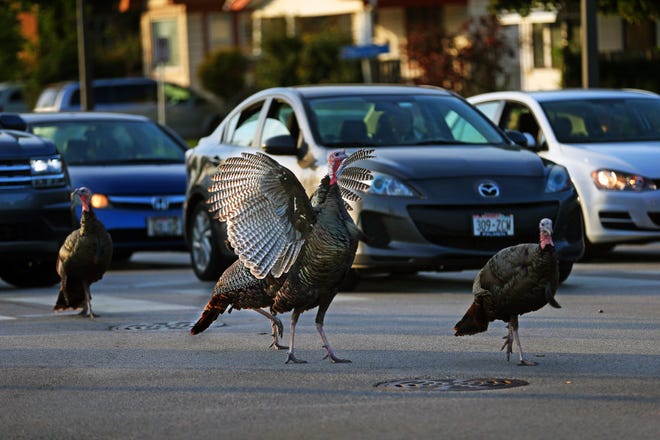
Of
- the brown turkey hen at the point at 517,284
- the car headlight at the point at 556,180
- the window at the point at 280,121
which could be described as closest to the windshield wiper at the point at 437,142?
the car headlight at the point at 556,180

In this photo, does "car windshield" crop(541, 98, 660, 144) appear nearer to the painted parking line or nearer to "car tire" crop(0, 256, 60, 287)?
the painted parking line

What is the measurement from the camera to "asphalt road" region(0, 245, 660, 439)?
7070 millimetres

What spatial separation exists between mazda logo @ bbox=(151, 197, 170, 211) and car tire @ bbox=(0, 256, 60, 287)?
2.05 meters

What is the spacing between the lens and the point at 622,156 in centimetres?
1499

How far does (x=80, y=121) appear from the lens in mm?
18062

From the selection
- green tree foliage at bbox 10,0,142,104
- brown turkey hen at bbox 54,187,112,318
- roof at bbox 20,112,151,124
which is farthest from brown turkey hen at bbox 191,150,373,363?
green tree foliage at bbox 10,0,142,104

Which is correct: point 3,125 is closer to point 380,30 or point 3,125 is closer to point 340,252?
point 340,252

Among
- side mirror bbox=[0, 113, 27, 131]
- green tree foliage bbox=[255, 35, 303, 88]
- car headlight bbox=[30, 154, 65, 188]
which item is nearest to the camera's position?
car headlight bbox=[30, 154, 65, 188]

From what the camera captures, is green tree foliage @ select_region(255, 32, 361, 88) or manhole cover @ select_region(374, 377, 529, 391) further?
green tree foliage @ select_region(255, 32, 361, 88)

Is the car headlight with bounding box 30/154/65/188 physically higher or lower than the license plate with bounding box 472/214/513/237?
higher

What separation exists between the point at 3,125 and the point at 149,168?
230 cm

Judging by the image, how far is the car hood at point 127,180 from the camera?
16.7 metres

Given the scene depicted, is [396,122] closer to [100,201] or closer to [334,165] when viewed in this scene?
[100,201]

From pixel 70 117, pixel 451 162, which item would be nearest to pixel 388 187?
pixel 451 162
